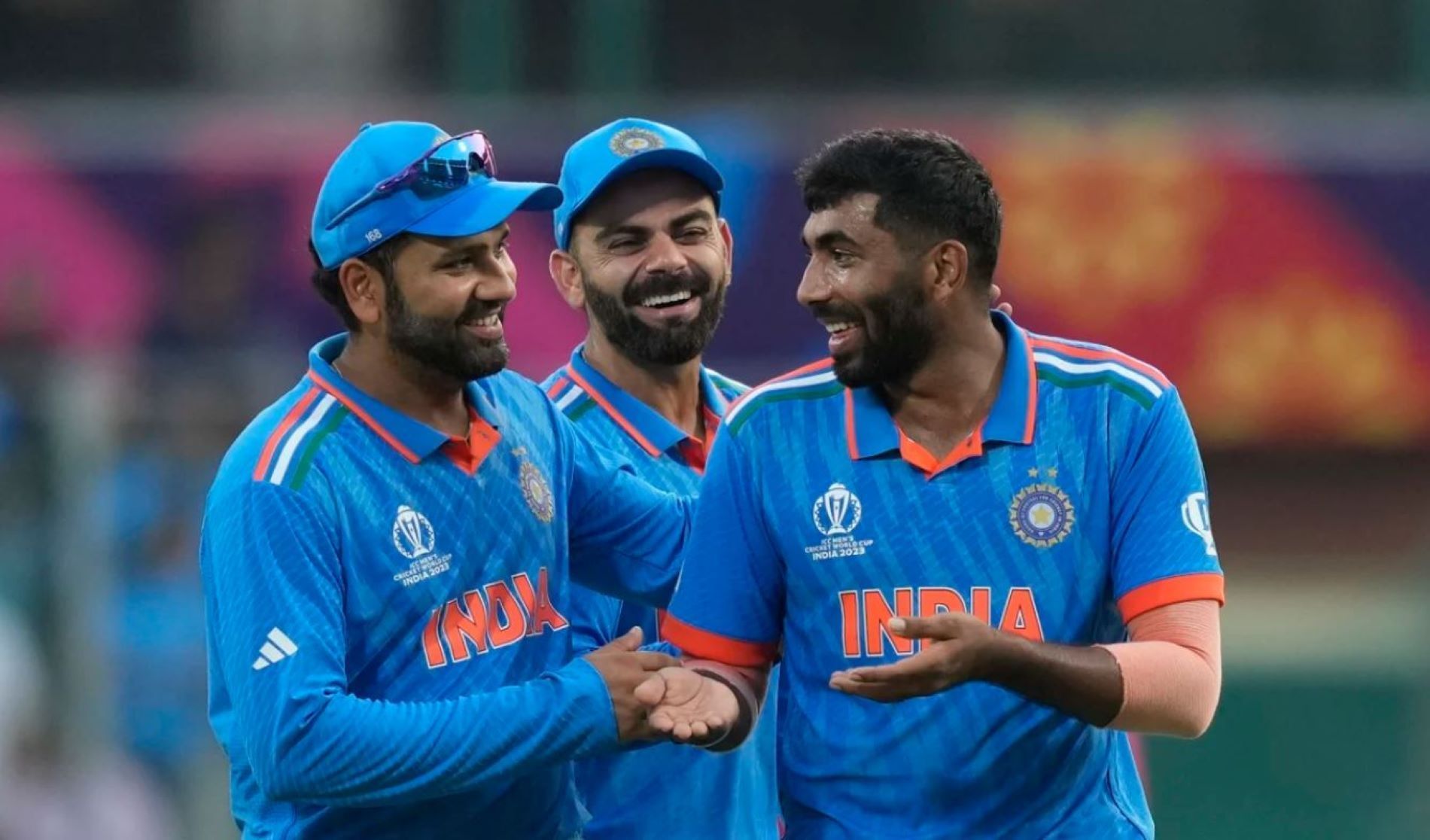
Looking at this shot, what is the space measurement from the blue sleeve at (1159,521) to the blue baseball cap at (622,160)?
133cm

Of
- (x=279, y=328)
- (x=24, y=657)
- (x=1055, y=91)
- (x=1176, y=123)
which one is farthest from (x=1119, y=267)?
(x=24, y=657)

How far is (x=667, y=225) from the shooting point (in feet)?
15.9

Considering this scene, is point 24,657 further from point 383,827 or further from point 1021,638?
point 1021,638

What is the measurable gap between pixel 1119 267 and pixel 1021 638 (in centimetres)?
740

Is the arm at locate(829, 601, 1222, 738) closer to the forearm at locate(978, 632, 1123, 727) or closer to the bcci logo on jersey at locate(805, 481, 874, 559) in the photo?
the forearm at locate(978, 632, 1123, 727)

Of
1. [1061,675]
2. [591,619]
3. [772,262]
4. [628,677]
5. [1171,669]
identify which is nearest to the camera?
[1061,675]

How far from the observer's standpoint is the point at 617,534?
4473 millimetres

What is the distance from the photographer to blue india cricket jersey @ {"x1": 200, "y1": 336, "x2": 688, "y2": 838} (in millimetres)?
3779

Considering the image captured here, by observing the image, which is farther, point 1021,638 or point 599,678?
point 599,678

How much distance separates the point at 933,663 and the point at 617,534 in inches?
43.7

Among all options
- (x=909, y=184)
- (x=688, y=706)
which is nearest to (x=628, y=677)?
(x=688, y=706)

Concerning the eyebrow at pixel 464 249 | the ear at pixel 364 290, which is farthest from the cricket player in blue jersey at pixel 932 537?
the ear at pixel 364 290

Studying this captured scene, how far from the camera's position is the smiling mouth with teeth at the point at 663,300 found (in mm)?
4824

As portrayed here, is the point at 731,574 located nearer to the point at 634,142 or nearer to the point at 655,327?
the point at 655,327
